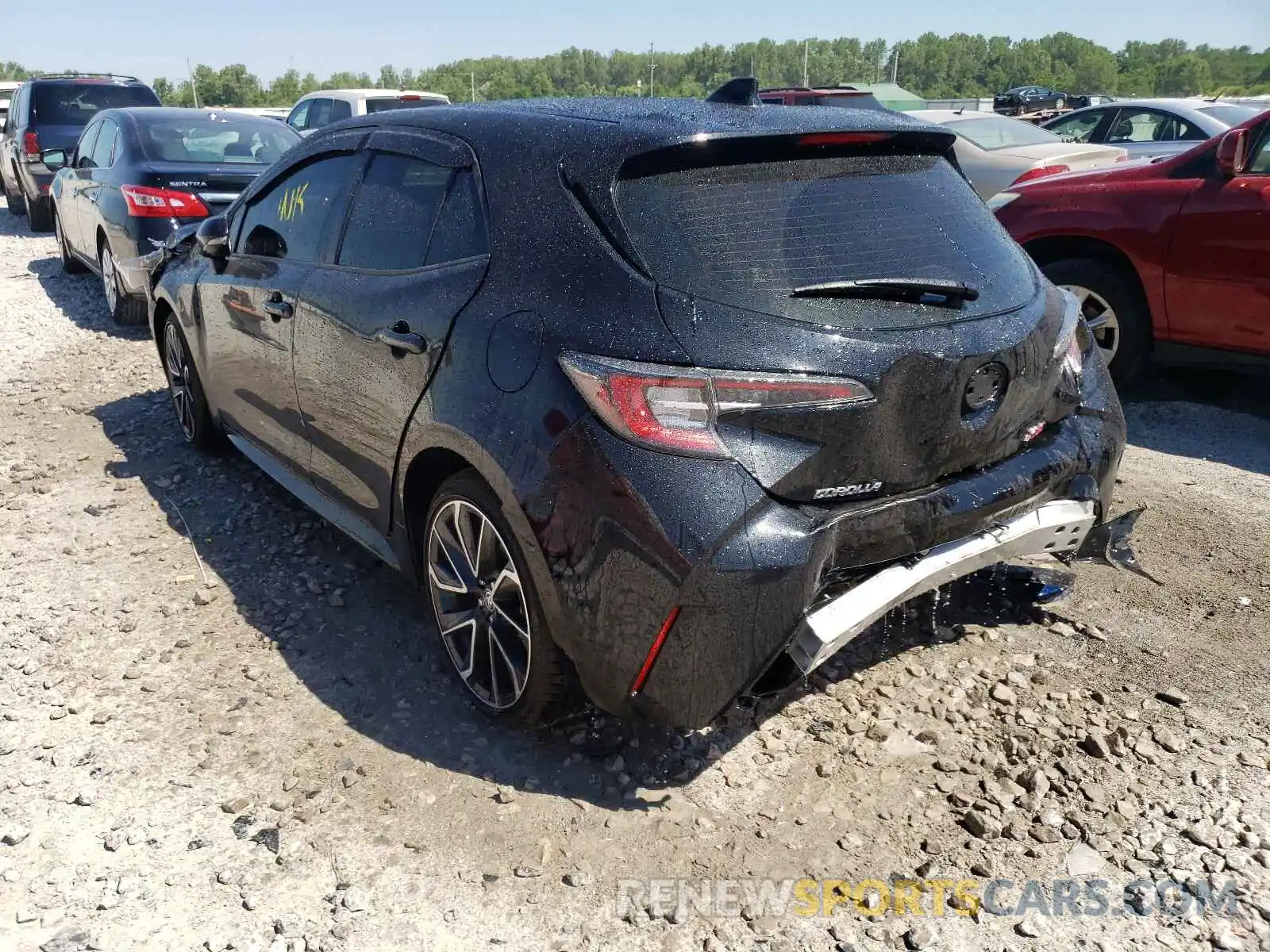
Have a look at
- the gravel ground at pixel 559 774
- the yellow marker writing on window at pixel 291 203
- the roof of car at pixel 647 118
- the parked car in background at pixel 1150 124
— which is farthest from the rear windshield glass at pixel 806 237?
the parked car in background at pixel 1150 124

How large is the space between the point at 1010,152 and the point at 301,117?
1144cm

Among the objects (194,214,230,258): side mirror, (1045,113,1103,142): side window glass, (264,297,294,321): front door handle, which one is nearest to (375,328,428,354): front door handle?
(264,297,294,321): front door handle

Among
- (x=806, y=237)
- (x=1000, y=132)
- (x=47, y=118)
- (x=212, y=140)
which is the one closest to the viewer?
(x=806, y=237)

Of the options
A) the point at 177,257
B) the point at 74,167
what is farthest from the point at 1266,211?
the point at 74,167

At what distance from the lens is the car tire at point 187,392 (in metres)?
5.25

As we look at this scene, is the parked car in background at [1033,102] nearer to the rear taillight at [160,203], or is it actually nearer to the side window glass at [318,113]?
the side window glass at [318,113]

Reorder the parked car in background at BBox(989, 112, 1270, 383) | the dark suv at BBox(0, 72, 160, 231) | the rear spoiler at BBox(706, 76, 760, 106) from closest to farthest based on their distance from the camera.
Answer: the rear spoiler at BBox(706, 76, 760, 106), the parked car in background at BBox(989, 112, 1270, 383), the dark suv at BBox(0, 72, 160, 231)

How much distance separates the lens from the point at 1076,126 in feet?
47.9

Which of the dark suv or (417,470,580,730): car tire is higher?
the dark suv

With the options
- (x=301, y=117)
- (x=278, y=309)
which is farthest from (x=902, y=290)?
(x=301, y=117)

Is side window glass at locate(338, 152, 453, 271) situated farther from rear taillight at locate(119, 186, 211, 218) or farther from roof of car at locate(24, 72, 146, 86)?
roof of car at locate(24, 72, 146, 86)

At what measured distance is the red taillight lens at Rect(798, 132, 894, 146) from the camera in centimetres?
290

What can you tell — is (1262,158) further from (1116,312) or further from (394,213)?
→ (394,213)

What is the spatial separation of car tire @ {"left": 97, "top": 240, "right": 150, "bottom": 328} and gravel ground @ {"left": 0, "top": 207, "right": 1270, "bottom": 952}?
4399 mm
